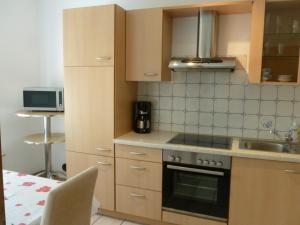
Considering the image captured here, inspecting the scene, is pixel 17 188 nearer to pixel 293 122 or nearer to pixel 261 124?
Answer: pixel 261 124

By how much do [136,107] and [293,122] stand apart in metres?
1.49

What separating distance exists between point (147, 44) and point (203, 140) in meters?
1.04

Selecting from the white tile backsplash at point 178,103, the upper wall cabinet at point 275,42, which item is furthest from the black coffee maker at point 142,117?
the upper wall cabinet at point 275,42

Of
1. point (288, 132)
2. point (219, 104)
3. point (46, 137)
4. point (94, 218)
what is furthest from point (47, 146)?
point (288, 132)

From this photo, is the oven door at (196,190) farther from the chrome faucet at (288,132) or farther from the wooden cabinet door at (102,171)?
the chrome faucet at (288,132)

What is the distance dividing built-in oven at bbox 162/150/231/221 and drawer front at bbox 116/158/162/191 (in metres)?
0.08

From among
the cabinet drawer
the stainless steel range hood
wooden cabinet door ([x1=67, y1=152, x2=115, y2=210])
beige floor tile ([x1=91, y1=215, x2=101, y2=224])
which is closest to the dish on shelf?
the stainless steel range hood

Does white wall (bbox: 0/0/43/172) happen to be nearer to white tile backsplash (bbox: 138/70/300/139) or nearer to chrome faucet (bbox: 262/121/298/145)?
white tile backsplash (bbox: 138/70/300/139)

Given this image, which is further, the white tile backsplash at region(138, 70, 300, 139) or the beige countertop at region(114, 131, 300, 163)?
the white tile backsplash at region(138, 70, 300, 139)

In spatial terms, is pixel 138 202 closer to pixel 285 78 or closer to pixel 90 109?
pixel 90 109

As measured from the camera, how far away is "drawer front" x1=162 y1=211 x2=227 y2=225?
2.30 metres

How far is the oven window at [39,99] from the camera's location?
2.97 meters

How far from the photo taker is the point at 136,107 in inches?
111

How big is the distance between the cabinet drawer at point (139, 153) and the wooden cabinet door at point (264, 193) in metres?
0.65
